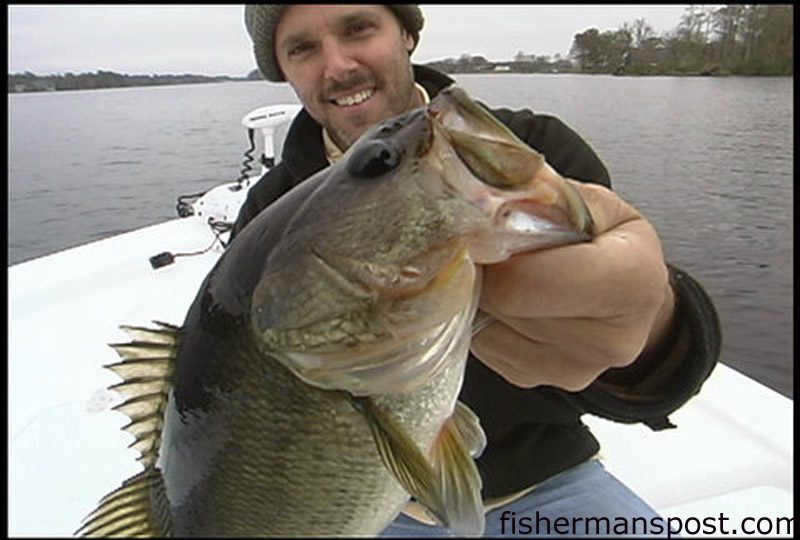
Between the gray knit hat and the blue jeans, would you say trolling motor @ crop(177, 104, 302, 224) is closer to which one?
the gray knit hat

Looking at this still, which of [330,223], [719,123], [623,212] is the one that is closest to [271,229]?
[330,223]

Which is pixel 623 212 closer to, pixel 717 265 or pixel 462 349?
pixel 462 349

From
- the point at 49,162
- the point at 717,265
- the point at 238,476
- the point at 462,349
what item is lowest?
the point at 717,265

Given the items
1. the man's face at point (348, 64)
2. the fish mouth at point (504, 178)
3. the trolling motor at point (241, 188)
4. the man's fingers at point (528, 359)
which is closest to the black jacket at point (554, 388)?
the man's face at point (348, 64)

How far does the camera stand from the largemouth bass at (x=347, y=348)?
72 cm

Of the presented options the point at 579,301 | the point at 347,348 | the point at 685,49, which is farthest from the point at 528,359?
the point at 685,49

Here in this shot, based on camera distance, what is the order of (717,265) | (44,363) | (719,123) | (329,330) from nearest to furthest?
1. (329,330)
2. (44,363)
3. (717,265)
4. (719,123)

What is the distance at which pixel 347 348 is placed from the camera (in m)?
0.77

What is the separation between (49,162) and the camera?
34.8 ft

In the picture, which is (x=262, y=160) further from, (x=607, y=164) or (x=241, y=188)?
(x=607, y=164)

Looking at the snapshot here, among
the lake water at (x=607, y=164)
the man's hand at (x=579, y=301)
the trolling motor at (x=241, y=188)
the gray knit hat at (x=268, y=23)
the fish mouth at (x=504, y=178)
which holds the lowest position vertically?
the lake water at (x=607, y=164)

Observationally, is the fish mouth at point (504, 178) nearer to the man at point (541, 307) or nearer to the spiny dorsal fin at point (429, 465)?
the man at point (541, 307)

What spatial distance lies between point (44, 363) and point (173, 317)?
0.45 meters

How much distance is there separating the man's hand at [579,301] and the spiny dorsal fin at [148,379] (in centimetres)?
38
